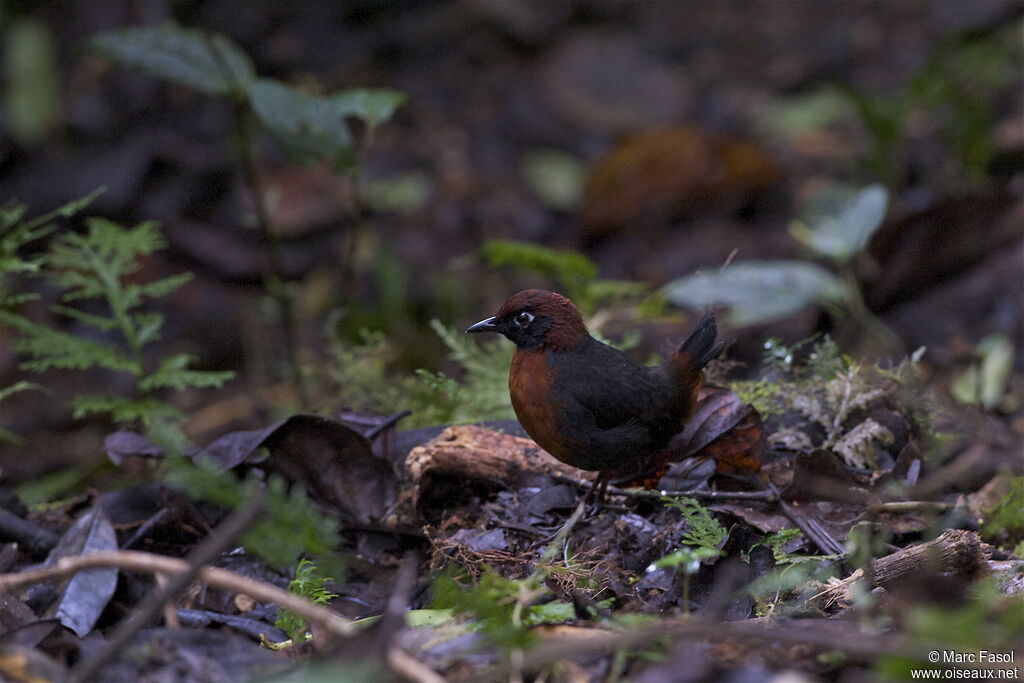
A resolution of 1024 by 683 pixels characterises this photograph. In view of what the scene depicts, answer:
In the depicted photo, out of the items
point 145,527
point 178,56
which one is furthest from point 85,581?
point 178,56

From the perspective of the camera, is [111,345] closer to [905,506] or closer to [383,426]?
[383,426]

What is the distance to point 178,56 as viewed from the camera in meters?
4.62

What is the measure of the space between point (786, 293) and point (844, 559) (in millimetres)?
2459

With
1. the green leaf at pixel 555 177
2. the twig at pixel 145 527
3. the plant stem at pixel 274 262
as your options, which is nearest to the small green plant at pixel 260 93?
the plant stem at pixel 274 262

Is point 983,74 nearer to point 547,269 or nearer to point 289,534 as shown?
point 547,269

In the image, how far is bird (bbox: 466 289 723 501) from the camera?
10.1ft

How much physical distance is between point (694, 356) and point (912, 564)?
1.18m

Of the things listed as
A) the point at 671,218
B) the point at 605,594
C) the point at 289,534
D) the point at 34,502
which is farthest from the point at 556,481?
the point at 671,218

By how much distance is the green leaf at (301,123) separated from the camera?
454 cm

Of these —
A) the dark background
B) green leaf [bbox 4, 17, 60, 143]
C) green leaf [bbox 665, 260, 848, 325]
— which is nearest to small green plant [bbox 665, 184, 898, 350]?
green leaf [bbox 665, 260, 848, 325]

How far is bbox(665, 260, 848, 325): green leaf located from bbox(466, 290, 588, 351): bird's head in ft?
3.27

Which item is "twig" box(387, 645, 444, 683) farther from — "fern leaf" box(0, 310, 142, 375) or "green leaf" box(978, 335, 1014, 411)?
"green leaf" box(978, 335, 1014, 411)

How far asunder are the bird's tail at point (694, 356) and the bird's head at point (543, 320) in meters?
0.37

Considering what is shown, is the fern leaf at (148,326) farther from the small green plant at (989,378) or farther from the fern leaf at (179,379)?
the small green plant at (989,378)
